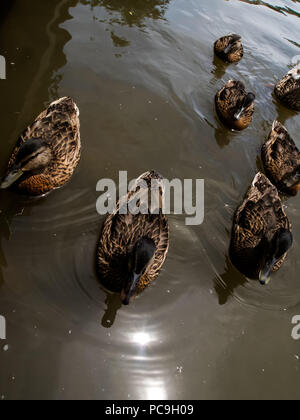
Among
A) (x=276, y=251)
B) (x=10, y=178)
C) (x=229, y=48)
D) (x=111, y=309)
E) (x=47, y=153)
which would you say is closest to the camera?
(x=111, y=309)

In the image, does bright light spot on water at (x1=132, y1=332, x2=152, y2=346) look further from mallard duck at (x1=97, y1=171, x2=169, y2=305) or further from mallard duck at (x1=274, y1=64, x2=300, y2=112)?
mallard duck at (x1=274, y1=64, x2=300, y2=112)

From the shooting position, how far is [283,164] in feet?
17.4

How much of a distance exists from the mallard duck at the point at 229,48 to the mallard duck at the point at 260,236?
407 cm

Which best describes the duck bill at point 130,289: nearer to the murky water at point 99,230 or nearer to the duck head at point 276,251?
the murky water at point 99,230

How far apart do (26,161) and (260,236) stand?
3.13 metres

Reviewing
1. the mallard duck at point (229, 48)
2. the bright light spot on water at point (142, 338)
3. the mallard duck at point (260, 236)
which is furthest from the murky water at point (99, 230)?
the mallard duck at point (229, 48)

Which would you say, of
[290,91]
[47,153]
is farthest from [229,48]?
[47,153]

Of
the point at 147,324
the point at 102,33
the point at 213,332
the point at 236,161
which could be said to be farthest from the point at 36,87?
Answer: the point at 213,332

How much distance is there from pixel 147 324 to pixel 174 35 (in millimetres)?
6676

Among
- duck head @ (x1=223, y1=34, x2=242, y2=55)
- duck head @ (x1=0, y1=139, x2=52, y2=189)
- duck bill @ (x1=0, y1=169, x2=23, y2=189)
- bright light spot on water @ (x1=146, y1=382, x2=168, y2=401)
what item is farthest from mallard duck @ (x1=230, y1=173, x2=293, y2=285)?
duck head @ (x1=223, y1=34, x2=242, y2=55)

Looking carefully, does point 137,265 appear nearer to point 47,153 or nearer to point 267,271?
point 267,271

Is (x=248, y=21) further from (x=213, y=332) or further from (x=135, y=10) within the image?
(x=213, y=332)

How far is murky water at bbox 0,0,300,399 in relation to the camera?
3180 millimetres

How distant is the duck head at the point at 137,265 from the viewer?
3.11 m
